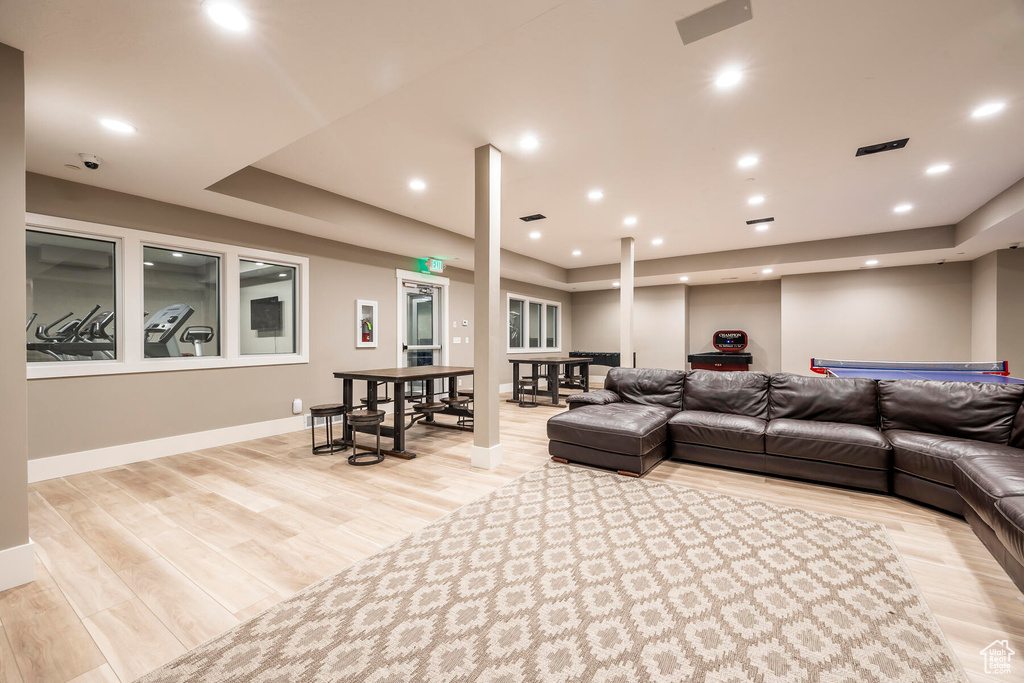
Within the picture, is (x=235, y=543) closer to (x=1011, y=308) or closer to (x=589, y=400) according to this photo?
(x=589, y=400)

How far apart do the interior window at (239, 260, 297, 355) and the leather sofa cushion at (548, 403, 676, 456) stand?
3782mm

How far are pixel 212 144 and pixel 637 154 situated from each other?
144 inches

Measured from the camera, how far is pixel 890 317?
7.95 metres

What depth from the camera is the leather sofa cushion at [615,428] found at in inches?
138

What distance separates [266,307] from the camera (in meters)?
5.20

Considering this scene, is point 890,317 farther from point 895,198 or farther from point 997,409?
point 997,409

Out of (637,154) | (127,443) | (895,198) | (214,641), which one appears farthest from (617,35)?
(127,443)

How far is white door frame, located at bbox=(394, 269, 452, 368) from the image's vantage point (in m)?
6.69

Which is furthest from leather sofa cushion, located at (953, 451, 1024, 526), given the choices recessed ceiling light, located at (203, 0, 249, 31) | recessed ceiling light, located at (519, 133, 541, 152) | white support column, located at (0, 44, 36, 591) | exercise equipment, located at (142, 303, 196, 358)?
exercise equipment, located at (142, 303, 196, 358)

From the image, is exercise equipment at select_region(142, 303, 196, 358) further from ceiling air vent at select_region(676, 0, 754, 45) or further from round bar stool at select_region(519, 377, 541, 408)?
ceiling air vent at select_region(676, 0, 754, 45)

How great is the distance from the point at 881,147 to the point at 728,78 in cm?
218

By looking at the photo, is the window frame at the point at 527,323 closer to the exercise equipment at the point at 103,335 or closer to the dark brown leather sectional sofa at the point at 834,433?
the dark brown leather sectional sofa at the point at 834,433

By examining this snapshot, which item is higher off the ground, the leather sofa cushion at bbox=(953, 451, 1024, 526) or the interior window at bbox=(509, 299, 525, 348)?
the interior window at bbox=(509, 299, 525, 348)

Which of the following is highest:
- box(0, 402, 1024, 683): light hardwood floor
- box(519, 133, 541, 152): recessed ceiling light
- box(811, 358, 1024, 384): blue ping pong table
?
box(519, 133, 541, 152): recessed ceiling light
